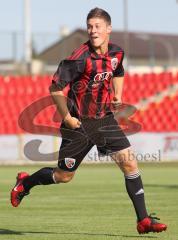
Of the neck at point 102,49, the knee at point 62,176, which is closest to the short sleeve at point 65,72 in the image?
the neck at point 102,49

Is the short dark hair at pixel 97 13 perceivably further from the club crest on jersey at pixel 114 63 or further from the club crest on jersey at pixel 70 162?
the club crest on jersey at pixel 70 162

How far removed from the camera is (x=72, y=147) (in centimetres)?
848

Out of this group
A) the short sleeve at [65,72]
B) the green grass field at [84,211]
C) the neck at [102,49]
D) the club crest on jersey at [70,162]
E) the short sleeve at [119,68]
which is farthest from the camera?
the green grass field at [84,211]

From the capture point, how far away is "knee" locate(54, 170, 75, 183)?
341 inches

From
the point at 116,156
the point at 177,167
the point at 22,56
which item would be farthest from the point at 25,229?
the point at 22,56

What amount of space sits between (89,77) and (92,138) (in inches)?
25.8

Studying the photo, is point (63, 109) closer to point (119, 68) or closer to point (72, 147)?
point (72, 147)

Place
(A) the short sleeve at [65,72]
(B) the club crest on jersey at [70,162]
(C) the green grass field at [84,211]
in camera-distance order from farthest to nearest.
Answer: (C) the green grass field at [84,211] < (B) the club crest on jersey at [70,162] < (A) the short sleeve at [65,72]

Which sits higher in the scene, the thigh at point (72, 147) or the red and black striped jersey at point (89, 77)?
the red and black striped jersey at point (89, 77)

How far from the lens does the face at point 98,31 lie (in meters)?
8.04

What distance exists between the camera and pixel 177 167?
76.5 feet

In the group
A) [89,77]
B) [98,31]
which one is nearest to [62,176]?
[89,77]

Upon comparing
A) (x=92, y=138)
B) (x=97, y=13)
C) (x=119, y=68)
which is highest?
(x=97, y=13)

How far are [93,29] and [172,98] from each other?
22983 millimetres
